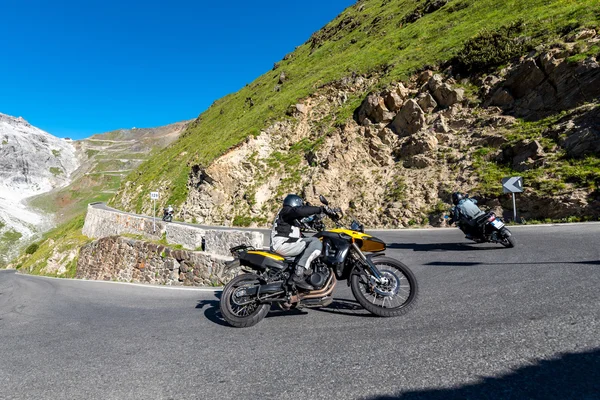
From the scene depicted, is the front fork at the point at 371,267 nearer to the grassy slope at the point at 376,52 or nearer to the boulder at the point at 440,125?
the grassy slope at the point at 376,52

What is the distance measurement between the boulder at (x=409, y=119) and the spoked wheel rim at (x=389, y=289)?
703 inches

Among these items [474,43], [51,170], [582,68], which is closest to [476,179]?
[582,68]

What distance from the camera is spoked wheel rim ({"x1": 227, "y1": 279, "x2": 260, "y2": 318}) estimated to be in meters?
4.43

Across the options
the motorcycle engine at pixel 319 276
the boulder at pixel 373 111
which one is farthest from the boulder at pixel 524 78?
the motorcycle engine at pixel 319 276

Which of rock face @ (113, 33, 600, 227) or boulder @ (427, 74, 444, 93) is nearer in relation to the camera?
rock face @ (113, 33, 600, 227)

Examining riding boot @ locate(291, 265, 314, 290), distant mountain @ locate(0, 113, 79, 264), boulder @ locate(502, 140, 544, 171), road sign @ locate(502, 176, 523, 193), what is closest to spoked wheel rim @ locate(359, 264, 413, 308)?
riding boot @ locate(291, 265, 314, 290)

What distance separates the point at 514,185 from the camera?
1234 cm

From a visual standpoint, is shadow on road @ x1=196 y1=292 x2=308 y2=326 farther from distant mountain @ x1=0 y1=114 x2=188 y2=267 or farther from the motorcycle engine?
distant mountain @ x1=0 y1=114 x2=188 y2=267

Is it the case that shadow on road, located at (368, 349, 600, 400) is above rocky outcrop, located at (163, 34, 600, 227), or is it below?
below

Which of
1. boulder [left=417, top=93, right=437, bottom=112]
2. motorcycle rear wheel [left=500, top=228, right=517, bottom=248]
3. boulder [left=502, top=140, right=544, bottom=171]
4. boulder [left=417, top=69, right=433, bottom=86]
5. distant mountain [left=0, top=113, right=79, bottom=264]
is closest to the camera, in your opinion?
motorcycle rear wheel [left=500, top=228, right=517, bottom=248]

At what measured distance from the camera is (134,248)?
16359 millimetres

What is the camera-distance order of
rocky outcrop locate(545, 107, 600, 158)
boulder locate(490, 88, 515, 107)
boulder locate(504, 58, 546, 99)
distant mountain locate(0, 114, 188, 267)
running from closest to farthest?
1. rocky outcrop locate(545, 107, 600, 158)
2. boulder locate(504, 58, 546, 99)
3. boulder locate(490, 88, 515, 107)
4. distant mountain locate(0, 114, 188, 267)

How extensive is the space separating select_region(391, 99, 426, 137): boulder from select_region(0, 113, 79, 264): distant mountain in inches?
3492

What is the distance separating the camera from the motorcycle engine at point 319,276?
424 centimetres
